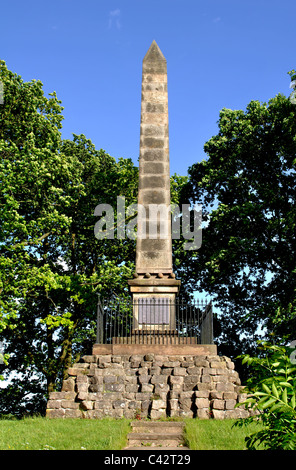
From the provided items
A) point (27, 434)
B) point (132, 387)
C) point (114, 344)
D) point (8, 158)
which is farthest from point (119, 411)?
point (8, 158)

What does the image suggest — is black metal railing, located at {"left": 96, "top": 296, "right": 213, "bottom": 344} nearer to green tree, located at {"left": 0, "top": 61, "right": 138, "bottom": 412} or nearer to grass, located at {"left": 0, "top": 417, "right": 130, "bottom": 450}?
grass, located at {"left": 0, "top": 417, "right": 130, "bottom": 450}

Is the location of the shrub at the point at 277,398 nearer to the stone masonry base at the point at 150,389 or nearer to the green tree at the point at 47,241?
the stone masonry base at the point at 150,389

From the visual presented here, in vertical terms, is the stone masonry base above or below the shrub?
below

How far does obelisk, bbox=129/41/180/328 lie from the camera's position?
480 inches

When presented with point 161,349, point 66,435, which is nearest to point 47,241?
point 161,349

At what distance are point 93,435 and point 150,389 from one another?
3.28 meters

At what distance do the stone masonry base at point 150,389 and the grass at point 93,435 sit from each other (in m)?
0.77

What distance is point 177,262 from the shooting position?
20781 mm

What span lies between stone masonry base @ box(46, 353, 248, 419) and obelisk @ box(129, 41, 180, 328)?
154 cm

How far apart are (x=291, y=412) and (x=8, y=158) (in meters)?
16.3

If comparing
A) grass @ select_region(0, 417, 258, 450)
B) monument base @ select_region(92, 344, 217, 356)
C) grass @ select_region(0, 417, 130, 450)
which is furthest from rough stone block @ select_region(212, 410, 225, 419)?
grass @ select_region(0, 417, 130, 450)

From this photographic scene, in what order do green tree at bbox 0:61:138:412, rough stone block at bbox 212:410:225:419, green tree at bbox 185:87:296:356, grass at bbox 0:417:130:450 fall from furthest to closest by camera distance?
green tree at bbox 185:87:296:356 < green tree at bbox 0:61:138:412 < rough stone block at bbox 212:410:225:419 < grass at bbox 0:417:130:450

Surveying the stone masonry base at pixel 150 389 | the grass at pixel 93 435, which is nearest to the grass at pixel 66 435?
the grass at pixel 93 435

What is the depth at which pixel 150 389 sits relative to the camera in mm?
10281
